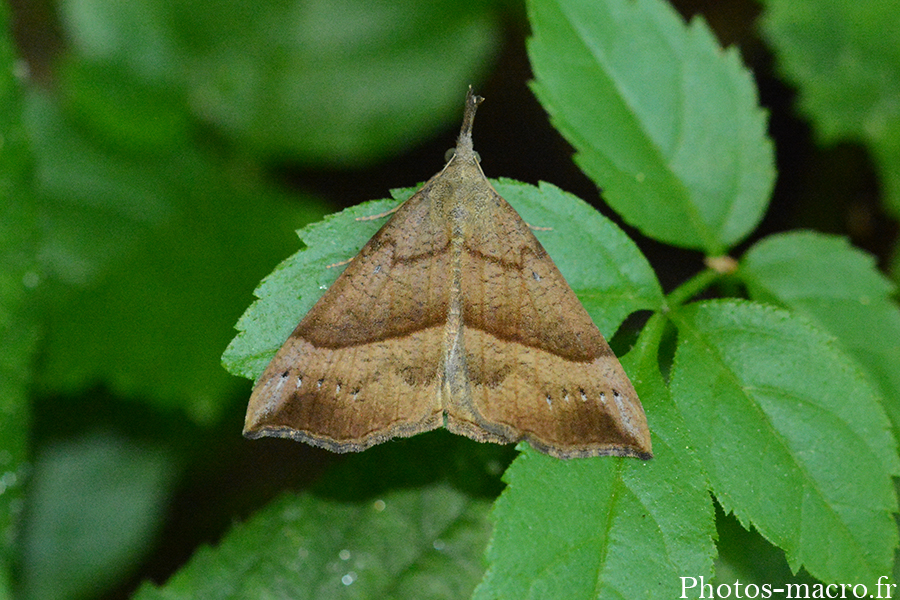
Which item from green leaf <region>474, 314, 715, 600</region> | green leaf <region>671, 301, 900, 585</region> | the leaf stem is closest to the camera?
green leaf <region>474, 314, 715, 600</region>

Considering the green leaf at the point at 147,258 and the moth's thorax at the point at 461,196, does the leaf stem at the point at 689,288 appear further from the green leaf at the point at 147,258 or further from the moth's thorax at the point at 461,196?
the green leaf at the point at 147,258

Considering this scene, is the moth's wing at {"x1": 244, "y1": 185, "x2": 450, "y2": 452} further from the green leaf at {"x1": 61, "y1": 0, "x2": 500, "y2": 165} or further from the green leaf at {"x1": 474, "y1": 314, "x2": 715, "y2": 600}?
the green leaf at {"x1": 61, "y1": 0, "x2": 500, "y2": 165}

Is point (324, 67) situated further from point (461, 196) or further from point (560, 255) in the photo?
point (560, 255)

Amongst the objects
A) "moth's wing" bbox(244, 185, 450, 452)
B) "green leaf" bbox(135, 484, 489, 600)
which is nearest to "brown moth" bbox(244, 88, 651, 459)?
"moth's wing" bbox(244, 185, 450, 452)

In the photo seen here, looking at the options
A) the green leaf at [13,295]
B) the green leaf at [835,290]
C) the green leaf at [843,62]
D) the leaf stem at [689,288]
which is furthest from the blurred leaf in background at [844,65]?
the green leaf at [13,295]

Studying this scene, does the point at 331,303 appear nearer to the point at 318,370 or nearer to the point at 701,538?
the point at 318,370

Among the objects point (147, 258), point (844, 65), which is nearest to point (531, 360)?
point (147, 258)

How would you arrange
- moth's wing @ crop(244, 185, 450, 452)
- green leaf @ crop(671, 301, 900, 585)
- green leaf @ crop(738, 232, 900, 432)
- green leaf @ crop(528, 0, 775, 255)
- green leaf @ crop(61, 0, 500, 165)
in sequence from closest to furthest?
1. green leaf @ crop(671, 301, 900, 585)
2. moth's wing @ crop(244, 185, 450, 452)
3. green leaf @ crop(528, 0, 775, 255)
4. green leaf @ crop(738, 232, 900, 432)
5. green leaf @ crop(61, 0, 500, 165)
